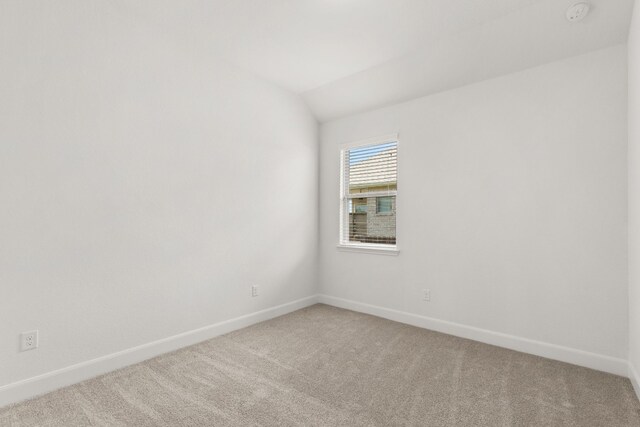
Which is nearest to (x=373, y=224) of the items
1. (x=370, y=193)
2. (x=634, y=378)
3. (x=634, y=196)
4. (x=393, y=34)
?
(x=370, y=193)

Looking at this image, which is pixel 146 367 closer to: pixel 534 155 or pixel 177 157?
pixel 177 157

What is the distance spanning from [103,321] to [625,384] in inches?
146

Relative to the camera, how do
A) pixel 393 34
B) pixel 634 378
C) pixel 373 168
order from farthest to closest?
pixel 373 168, pixel 393 34, pixel 634 378

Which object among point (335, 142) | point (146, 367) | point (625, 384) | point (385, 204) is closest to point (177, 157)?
point (146, 367)

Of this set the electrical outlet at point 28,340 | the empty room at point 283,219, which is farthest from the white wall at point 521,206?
the electrical outlet at point 28,340

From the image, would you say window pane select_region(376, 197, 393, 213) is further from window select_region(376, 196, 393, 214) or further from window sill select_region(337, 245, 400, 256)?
window sill select_region(337, 245, 400, 256)

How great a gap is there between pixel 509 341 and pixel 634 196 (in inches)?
58.0

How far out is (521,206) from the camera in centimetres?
275

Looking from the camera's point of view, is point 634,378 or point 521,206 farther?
point 521,206

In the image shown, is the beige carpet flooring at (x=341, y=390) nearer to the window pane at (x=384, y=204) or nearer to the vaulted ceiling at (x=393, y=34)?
the window pane at (x=384, y=204)

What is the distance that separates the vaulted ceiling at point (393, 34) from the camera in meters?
2.34

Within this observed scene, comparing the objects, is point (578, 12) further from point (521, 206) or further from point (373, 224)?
point (373, 224)

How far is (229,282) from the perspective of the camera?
3.17 m

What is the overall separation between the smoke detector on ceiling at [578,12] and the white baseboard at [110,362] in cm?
369
